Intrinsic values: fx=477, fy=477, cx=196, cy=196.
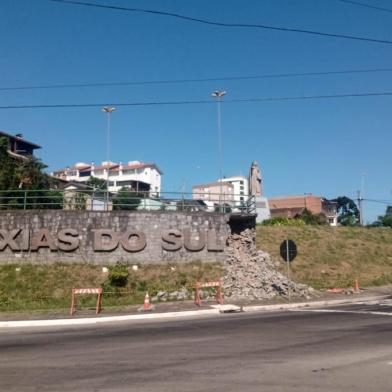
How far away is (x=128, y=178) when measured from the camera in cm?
14225

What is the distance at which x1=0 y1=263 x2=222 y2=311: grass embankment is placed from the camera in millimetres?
21672

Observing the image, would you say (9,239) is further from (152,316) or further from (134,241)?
(152,316)

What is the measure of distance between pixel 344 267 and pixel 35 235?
19346mm

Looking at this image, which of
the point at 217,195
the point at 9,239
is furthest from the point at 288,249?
the point at 9,239

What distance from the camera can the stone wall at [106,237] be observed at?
25453 millimetres

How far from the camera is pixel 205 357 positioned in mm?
9016

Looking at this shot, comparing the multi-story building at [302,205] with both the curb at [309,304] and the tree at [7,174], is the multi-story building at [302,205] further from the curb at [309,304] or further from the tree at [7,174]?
the curb at [309,304]

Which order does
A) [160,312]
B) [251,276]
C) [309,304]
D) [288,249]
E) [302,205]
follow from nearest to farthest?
1. [160,312]
2. [309,304]
3. [288,249]
4. [251,276]
5. [302,205]

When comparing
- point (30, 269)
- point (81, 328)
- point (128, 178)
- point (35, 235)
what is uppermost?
point (128, 178)

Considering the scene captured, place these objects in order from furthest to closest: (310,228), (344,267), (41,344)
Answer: (310,228) → (344,267) → (41,344)

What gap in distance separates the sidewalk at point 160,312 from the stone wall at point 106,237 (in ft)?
17.9

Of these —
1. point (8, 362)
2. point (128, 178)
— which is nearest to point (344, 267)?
point (8, 362)

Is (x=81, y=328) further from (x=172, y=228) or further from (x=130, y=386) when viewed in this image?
(x=172, y=228)

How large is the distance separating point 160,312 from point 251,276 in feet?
25.8
